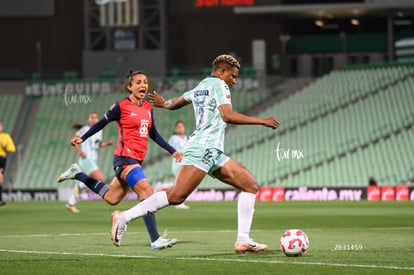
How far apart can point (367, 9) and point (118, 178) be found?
1246 inches

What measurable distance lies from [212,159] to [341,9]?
109ft

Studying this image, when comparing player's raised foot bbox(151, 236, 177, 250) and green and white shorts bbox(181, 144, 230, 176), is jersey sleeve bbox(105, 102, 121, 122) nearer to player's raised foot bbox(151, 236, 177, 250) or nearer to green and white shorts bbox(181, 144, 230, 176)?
player's raised foot bbox(151, 236, 177, 250)

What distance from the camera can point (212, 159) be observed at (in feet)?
42.2

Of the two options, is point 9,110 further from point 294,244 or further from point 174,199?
point 294,244

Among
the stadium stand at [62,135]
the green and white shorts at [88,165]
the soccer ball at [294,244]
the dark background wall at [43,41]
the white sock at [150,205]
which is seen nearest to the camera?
the soccer ball at [294,244]

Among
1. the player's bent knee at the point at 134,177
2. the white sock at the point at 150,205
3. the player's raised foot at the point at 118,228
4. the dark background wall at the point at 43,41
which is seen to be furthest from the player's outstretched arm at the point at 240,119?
the dark background wall at the point at 43,41

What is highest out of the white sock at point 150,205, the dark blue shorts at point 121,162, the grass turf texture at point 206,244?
the dark blue shorts at point 121,162

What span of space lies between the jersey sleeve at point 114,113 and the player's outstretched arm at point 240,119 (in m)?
2.43

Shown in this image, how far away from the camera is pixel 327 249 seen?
13.6 m

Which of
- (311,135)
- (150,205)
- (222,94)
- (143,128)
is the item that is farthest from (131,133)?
(311,135)

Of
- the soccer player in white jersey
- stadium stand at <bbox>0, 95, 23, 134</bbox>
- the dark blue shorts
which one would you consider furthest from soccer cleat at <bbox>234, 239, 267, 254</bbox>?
stadium stand at <bbox>0, 95, 23, 134</bbox>

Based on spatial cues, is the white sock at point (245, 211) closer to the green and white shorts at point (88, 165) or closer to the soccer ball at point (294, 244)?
the soccer ball at point (294, 244)

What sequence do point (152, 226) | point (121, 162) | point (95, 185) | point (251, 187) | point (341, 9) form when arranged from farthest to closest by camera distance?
1. point (341, 9)
2. point (95, 185)
3. point (121, 162)
4. point (152, 226)
5. point (251, 187)

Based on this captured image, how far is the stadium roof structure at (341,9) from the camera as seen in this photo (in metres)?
43.6
